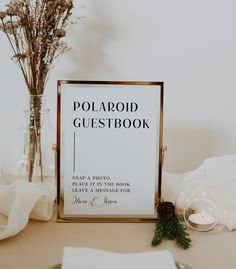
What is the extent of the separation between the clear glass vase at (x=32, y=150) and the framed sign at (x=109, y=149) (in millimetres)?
94

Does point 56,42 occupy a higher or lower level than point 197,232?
higher

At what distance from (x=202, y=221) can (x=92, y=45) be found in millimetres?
618

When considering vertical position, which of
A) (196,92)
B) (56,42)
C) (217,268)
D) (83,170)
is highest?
(56,42)

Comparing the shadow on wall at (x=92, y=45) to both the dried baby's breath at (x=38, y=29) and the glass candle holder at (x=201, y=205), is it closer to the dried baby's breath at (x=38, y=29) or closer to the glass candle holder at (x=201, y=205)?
the dried baby's breath at (x=38, y=29)

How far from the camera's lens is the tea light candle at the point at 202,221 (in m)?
1.00

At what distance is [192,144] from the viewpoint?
1.47 meters

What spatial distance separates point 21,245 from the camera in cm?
93

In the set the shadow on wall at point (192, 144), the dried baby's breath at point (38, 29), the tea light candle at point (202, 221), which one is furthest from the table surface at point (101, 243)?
the shadow on wall at point (192, 144)

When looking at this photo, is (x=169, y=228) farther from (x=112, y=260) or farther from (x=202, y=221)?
(x=112, y=260)

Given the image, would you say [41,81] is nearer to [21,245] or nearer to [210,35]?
[21,245]

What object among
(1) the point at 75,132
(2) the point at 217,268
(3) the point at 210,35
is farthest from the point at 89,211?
(3) the point at 210,35

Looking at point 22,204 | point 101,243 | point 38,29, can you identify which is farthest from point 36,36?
point 101,243

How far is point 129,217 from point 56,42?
412 mm

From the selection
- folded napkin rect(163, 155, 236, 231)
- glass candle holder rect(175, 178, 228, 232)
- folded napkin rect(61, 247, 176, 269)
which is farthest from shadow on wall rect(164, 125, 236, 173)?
folded napkin rect(61, 247, 176, 269)
